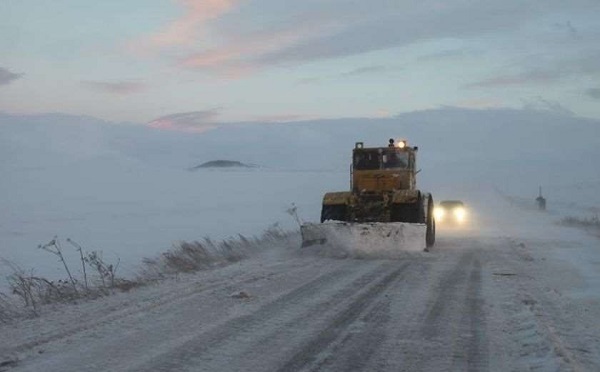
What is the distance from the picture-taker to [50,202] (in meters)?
36.8

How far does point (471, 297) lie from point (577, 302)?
1.37m

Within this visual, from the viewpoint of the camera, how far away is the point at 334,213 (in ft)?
55.4

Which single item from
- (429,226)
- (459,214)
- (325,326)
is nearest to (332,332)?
(325,326)

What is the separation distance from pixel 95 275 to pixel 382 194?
7.61m

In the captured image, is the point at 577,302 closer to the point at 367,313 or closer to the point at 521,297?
the point at 521,297

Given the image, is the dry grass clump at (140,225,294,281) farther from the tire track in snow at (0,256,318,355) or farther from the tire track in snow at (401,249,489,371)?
the tire track in snow at (401,249,489,371)

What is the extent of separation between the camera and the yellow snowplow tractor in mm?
16500

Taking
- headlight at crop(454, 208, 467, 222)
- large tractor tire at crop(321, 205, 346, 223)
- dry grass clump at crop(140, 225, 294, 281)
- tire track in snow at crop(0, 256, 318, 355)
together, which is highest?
large tractor tire at crop(321, 205, 346, 223)

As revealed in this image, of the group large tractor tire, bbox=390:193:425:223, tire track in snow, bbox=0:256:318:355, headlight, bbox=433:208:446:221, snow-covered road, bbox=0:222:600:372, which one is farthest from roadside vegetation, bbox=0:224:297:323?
headlight, bbox=433:208:446:221

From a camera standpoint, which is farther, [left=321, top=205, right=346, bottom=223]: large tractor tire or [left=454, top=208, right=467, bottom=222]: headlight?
[left=454, top=208, right=467, bottom=222]: headlight

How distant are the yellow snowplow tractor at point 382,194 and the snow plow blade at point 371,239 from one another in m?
0.81

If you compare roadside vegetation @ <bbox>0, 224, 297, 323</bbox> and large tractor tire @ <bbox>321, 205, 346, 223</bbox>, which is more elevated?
large tractor tire @ <bbox>321, 205, 346, 223</bbox>


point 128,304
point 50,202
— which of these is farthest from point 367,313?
point 50,202

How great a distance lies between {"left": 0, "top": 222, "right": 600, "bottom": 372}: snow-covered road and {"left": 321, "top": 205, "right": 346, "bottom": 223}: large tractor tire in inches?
192
